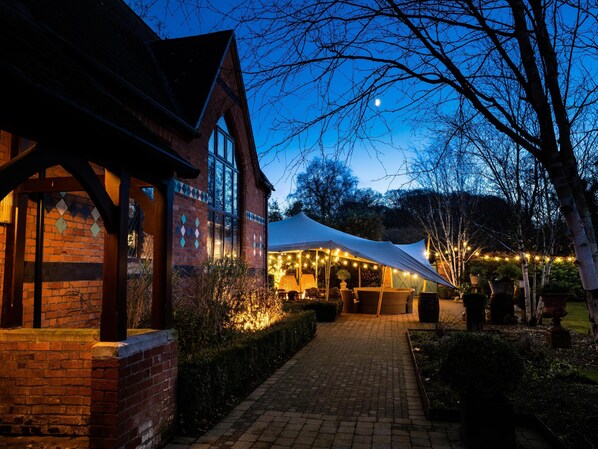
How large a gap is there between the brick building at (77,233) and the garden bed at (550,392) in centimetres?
312

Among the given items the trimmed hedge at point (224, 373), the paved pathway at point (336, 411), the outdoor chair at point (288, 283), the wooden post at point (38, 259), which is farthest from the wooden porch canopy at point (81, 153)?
the outdoor chair at point (288, 283)

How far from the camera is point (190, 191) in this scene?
8617mm

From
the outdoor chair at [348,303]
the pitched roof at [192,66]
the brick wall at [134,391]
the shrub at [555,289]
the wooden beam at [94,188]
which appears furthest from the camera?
the outdoor chair at [348,303]

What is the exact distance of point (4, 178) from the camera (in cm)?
254

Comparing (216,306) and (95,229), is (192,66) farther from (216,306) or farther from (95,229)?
(216,306)

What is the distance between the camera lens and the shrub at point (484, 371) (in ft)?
13.1

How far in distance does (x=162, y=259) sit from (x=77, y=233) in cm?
187

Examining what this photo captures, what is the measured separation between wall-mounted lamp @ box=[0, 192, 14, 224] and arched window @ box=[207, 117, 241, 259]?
551 centimetres

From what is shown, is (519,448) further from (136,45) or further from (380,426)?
(136,45)

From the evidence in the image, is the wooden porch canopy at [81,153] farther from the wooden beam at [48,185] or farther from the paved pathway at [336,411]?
the paved pathway at [336,411]

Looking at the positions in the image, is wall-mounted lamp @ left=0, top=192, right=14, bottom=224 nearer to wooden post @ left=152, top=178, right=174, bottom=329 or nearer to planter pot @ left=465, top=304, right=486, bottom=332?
wooden post @ left=152, top=178, right=174, bottom=329

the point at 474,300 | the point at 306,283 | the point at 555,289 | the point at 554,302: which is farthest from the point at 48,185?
the point at 306,283

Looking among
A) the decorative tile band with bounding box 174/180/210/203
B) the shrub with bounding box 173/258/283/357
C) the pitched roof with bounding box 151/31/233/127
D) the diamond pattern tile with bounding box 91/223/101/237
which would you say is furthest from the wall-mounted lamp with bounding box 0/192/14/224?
the pitched roof with bounding box 151/31/233/127

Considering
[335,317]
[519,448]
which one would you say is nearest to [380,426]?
[519,448]
